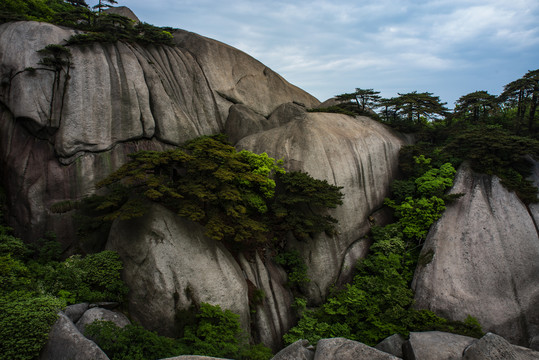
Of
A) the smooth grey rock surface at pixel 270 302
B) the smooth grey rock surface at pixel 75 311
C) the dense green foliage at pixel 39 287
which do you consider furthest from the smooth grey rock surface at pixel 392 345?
the smooth grey rock surface at pixel 75 311

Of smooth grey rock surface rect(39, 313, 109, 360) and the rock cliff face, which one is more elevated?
the rock cliff face

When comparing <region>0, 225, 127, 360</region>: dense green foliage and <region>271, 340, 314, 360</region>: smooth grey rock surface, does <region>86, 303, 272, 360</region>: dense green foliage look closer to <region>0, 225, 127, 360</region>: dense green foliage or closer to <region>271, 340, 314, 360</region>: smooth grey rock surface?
<region>271, 340, 314, 360</region>: smooth grey rock surface

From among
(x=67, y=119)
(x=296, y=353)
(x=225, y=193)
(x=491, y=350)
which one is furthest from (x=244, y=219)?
(x=67, y=119)

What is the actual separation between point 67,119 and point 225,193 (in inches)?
341

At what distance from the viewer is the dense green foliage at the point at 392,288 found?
11188mm

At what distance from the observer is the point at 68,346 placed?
7551 millimetres

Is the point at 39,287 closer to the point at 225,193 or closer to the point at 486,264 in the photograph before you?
the point at 225,193

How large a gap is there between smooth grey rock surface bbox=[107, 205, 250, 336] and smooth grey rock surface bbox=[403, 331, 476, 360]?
5.74 metres

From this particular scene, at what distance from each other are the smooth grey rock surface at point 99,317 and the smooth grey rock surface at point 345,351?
6209mm

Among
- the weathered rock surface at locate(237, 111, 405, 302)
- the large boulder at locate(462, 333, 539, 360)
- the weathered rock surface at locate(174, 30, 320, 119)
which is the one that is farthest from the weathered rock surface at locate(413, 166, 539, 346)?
the weathered rock surface at locate(174, 30, 320, 119)

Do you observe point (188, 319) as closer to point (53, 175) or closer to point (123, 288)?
point (123, 288)

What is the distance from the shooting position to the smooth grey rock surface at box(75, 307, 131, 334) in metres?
8.79

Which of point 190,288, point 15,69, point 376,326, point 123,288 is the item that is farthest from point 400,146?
point 15,69

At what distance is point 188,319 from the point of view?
10133 mm
